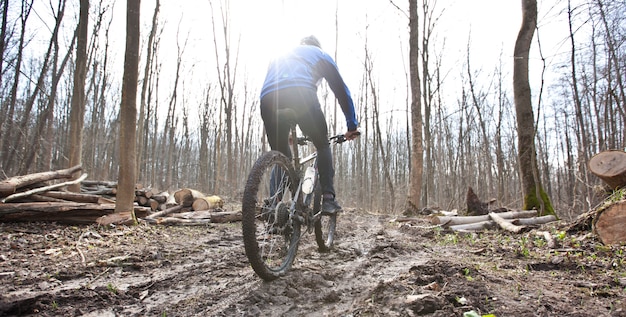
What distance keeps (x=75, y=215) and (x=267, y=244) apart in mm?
3625

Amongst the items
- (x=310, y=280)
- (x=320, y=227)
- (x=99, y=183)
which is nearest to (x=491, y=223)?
(x=320, y=227)

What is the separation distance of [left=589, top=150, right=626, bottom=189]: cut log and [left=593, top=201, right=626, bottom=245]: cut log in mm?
1510

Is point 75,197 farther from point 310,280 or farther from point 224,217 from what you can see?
point 310,280

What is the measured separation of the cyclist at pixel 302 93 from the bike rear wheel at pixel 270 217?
303 mm

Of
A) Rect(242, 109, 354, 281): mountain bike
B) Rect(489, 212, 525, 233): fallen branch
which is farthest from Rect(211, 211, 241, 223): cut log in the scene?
Rect(489, 212, 525, 233): fallen branch

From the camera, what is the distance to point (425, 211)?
29.6ft

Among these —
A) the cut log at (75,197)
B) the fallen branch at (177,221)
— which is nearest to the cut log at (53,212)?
the cut log at (75,197)

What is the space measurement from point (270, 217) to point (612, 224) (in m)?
3.42

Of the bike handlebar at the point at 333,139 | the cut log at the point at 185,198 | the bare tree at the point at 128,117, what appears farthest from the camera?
the cut log at the point at 185,198

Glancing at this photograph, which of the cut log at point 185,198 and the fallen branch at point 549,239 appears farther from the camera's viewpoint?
the cut log at point 185,198

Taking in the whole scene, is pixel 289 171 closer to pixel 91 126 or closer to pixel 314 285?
pixel 314 285

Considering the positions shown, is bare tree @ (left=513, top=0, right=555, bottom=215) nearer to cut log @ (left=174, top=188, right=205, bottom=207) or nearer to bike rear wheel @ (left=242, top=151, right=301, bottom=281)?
bike rear wheel @ (left=242, top=151, right=301, bottom=281)

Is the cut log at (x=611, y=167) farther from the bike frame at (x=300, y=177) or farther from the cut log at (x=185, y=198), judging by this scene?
the cut log at (x=185, y=198)

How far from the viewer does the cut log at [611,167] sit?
433cm
